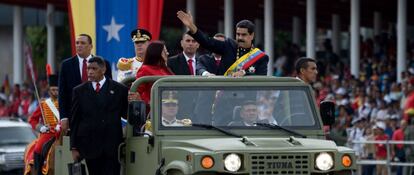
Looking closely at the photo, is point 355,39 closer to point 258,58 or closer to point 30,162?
point 30,162

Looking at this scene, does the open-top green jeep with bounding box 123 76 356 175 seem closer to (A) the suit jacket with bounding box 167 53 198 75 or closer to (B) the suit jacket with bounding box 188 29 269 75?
(B) the suit jacket with bounding box 188 29 269 75

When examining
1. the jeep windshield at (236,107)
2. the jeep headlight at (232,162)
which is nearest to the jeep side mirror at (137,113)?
the jeep windshield at (236,107)

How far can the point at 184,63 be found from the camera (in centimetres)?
1550

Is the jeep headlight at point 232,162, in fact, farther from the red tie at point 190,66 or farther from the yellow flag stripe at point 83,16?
the yellow flag stripe at point 83,16

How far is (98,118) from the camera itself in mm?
14031

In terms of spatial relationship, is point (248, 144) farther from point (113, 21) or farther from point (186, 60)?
point (113, 21)

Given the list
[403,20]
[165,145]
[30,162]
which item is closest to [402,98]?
[403,20]

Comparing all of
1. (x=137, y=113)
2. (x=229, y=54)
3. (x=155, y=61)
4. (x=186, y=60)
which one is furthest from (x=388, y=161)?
(x=137, y=113)

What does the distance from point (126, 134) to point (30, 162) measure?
4242 mm

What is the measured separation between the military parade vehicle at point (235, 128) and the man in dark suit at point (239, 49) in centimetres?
92

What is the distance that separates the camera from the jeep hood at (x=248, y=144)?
487 inches

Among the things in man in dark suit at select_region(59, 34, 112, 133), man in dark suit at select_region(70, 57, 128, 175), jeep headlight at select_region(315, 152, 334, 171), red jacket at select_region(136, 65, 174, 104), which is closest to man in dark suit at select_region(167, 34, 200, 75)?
red jacket at select_region(136, 65, 174, 104)

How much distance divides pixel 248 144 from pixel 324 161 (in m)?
0.71

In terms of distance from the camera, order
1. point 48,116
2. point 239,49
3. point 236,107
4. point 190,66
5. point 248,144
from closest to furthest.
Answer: point 248,144, point 236,107, point 239,49, point 190,66, point 48,116
